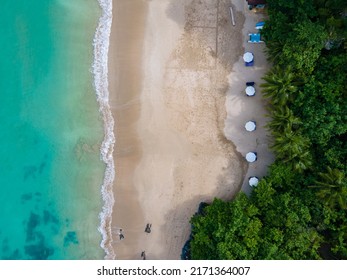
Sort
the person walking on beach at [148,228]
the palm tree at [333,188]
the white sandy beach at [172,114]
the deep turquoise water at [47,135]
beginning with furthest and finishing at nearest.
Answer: the deep turquoise water at [47,135] < the person walking on beach at [148,228] < the white sandy beach at [172,114] < the palm tree at [333,188]

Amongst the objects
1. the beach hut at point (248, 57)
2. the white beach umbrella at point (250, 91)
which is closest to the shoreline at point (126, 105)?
the beach hut at point (248, 57)

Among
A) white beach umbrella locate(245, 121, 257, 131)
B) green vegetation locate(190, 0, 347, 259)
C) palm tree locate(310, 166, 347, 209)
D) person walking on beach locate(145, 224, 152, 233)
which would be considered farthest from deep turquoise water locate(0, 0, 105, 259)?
palm tree locate(310, 166, 347, 209)

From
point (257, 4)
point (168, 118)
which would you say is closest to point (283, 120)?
point (168, 118)

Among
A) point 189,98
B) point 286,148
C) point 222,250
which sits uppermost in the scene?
point 189,98

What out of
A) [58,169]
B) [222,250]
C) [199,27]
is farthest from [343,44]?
[58,169]

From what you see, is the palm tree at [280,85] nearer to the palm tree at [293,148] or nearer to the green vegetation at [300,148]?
the green vegetation at [300,148]

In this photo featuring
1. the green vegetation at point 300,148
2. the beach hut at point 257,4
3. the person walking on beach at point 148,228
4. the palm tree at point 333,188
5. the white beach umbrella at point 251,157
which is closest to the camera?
the palm tree at point 333,188

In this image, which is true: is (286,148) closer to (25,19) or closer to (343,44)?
(343,44)
